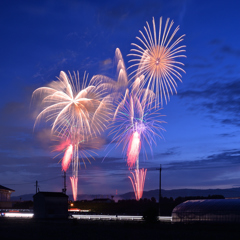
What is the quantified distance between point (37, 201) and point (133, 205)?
7544 centimetres

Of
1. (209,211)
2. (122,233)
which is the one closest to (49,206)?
(209,211)

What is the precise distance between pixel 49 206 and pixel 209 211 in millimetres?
35277

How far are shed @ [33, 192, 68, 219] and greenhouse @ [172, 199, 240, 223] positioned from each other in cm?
2729

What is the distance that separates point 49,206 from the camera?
7944 centimetres

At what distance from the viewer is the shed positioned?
78750 mm

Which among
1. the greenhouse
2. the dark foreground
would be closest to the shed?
the dark foreground

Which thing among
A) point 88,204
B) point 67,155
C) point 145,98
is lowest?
point 88,204

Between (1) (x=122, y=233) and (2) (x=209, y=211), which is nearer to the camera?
(1) (x=122, y=233)

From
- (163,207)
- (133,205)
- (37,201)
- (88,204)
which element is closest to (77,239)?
(37,201)

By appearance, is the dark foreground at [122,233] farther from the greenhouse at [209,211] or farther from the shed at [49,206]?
the shed at [49,206]

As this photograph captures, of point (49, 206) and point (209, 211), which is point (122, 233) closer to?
point (209, 211)

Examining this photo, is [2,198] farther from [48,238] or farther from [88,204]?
[48,238]

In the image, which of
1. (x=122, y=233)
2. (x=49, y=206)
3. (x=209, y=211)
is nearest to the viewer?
(x=122, y=233)

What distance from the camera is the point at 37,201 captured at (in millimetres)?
80188
